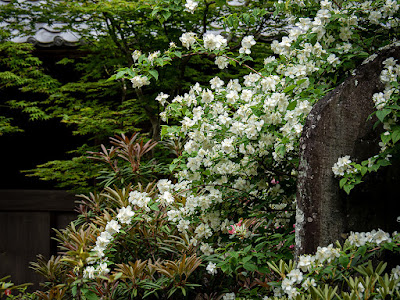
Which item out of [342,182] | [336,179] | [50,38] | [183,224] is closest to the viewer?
[342,182]

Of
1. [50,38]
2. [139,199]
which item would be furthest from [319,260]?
[50,38]

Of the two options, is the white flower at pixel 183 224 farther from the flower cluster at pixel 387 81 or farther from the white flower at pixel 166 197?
the flower cluster at pixel 387 81

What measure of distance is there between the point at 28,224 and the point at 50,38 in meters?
2.48

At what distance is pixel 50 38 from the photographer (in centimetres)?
470

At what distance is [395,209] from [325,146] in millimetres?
446

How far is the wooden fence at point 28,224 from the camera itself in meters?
5.76

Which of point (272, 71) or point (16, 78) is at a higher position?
point (16, 78)

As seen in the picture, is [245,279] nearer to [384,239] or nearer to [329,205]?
[329,205]

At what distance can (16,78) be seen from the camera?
446 centimetres

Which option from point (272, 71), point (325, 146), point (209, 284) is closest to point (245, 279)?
point (209, 284)

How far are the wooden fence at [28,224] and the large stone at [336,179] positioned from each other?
13.8 feet

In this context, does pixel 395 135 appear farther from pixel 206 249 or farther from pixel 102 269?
pixel 102 269

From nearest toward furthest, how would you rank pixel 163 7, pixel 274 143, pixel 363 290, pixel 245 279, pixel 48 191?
pixel 363 290, pixel 274 143, pixel 245 279, pixel 163 7, pixel 48 191

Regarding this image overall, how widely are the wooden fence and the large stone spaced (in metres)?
4.21
